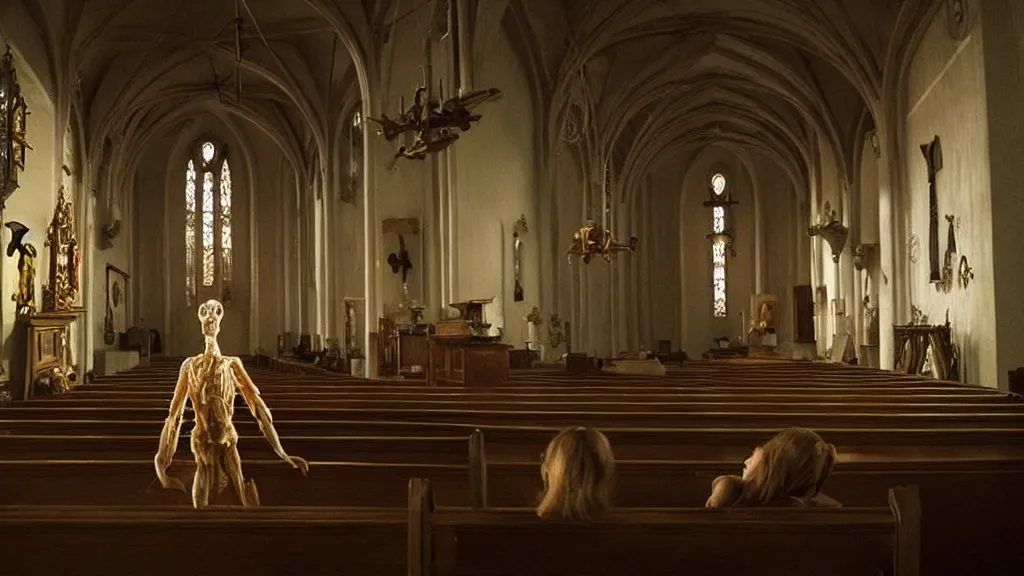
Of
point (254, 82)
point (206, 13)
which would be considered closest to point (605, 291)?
point (254, 82)

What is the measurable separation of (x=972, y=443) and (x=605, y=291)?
25.6 meters

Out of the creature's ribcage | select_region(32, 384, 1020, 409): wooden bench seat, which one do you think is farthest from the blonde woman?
select_region(32, 384, 1020, 409): wooden bench seat

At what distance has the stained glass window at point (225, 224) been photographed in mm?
33000

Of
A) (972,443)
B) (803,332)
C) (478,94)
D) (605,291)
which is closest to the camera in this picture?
(972,443)

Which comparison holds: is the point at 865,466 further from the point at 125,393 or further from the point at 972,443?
the point at 125,393

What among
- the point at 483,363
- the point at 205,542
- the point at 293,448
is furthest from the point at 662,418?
the point at 483,363

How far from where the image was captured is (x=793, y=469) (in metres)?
3.45

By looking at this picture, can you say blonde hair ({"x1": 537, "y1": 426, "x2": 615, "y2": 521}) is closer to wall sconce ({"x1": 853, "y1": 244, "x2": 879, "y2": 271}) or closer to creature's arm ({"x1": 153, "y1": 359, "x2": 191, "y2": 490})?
creature's arm ({"x1": 153, "y1": 359, "x2": 191, "y2": 490})

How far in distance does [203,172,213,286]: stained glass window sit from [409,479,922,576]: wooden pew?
31.5 meters

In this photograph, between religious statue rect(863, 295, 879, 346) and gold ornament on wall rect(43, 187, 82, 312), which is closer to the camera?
gold ornament on wall rect(43, 187, 82, 312)

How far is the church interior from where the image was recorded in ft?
10.9

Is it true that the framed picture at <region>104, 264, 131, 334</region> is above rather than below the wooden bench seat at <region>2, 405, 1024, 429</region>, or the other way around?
above

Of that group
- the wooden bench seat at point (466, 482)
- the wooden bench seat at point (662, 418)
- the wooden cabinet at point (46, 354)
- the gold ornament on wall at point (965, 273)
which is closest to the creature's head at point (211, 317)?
the wooden bench seat at point (466, 482)

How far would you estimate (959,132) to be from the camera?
15539mm
